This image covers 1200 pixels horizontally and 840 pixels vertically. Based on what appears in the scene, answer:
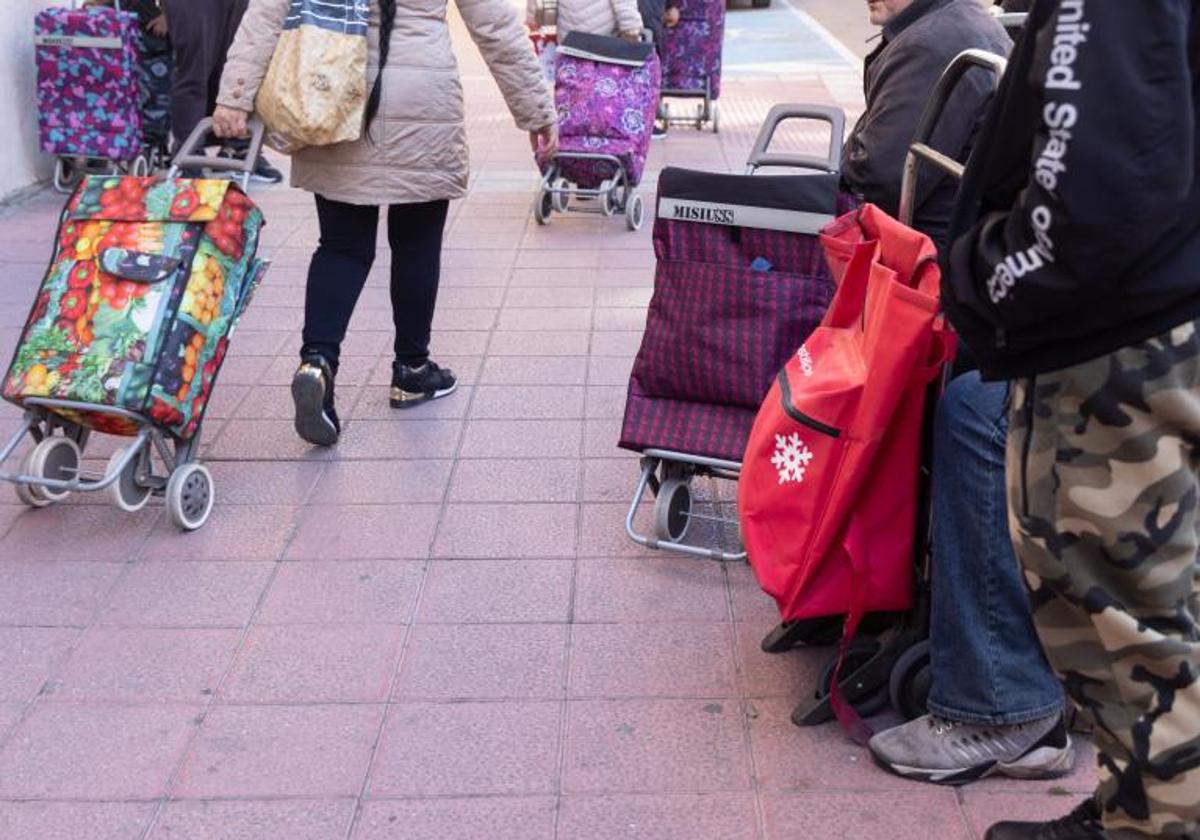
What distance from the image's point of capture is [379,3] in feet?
16.0

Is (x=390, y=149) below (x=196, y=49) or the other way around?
the other way around

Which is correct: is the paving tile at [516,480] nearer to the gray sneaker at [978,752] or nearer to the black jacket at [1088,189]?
the gray sneaker at [978,752]

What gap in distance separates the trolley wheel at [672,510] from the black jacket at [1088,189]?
1832 millimetres

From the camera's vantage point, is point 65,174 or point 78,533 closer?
point 78,533

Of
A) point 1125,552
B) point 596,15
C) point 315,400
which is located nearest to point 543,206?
point 596,15

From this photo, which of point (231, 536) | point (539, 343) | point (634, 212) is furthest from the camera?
point (634, 212)

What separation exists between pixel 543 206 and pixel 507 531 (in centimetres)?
419

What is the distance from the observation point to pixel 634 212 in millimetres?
8312

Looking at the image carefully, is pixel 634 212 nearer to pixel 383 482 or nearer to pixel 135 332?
pixel 383 482

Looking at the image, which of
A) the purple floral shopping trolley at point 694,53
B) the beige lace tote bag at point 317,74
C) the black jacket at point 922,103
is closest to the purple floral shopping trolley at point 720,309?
the black jacket at point 922,103

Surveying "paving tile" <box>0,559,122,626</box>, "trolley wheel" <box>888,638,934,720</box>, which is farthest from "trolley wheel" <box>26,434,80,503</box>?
"trolley wheel" <box>888,638,934,720</box>

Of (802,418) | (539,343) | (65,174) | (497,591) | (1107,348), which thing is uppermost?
(1107,348)

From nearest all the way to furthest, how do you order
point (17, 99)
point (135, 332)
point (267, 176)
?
point (135, 332), point (17, 99), point (267, 176)

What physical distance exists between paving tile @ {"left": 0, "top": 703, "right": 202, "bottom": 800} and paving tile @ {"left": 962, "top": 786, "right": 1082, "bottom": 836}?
1661 millimetres
